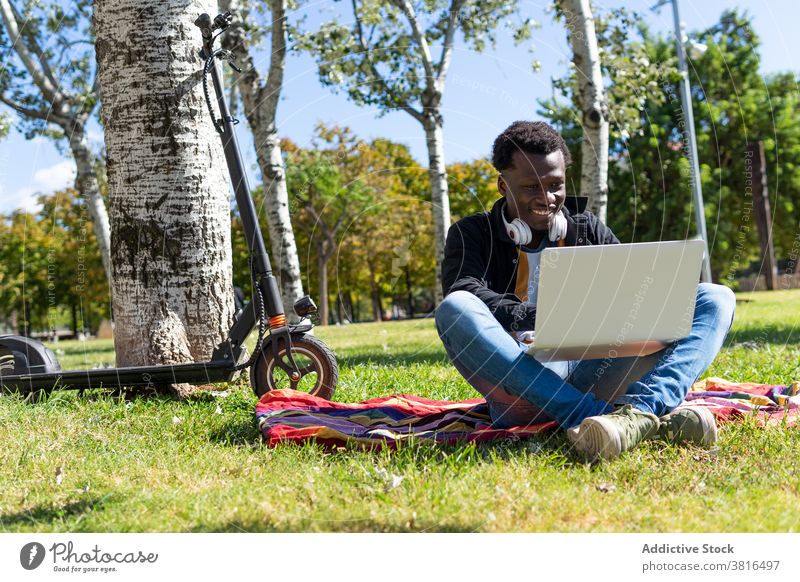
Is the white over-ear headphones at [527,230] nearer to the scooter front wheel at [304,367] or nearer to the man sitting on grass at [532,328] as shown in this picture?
the man sitting on grass at [532,328]

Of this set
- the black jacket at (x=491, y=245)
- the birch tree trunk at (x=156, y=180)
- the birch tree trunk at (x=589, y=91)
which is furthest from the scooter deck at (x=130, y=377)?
the birch tree trunk at (x=589, y=91)

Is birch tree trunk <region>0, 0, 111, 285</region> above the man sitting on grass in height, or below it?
above

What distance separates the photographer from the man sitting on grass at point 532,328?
3.20m

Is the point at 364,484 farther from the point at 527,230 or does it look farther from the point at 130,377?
the point at 130,377

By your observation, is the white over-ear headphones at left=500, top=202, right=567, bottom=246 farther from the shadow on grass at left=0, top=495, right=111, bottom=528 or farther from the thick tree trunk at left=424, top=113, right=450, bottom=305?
the thick tree trunk at left=424, top=113, right=450, bottom=305

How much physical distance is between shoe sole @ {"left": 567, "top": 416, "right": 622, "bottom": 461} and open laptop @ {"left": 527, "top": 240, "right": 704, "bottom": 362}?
0.28m

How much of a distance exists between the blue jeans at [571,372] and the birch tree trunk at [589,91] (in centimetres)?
461

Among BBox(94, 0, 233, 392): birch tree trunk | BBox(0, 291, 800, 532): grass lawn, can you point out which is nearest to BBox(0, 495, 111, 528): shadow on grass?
BBox(0, 291, 800, 532): grass lawn

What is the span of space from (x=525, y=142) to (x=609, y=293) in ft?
3.10

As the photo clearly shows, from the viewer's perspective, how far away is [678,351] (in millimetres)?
3309

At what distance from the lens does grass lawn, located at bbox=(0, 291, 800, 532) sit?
2.51m

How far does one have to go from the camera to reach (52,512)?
274cm

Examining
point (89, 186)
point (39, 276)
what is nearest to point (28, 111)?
point (89, 186)

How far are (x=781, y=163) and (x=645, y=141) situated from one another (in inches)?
313
